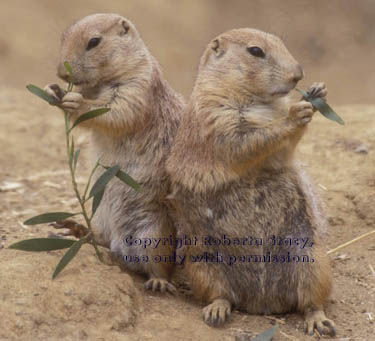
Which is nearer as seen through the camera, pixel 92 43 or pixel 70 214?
pixel 70 214

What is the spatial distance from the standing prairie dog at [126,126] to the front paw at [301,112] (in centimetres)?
107

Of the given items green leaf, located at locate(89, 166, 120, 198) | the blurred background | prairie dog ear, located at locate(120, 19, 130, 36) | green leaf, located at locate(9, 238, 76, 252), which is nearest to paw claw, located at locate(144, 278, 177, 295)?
green leaf, located at locate(9, 238, 76, 252)

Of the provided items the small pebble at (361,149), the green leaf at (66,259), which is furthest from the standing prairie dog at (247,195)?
the small pebble at (361,149)

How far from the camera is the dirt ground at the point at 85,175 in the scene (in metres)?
3.44

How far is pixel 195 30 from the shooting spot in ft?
40.8

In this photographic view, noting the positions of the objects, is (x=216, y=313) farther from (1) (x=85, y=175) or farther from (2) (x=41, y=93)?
(1) (x=85, y=175)

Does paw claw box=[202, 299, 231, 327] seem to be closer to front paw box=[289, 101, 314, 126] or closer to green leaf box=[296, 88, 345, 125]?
front paw box=[289, 101, 314, 126]

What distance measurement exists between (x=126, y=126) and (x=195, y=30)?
28.2ft

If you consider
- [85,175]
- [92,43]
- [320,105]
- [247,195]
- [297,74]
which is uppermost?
[92,43]

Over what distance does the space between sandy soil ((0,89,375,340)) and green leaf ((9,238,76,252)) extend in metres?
0.08

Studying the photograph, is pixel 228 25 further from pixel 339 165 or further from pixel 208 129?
pixel 208 129

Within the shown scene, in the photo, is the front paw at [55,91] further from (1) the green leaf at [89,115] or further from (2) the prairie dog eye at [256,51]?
(2) the prairie dog eye at [256,51]

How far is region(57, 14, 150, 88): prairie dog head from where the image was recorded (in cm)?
416

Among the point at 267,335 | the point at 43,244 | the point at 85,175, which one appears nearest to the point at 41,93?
the point at 43,244
